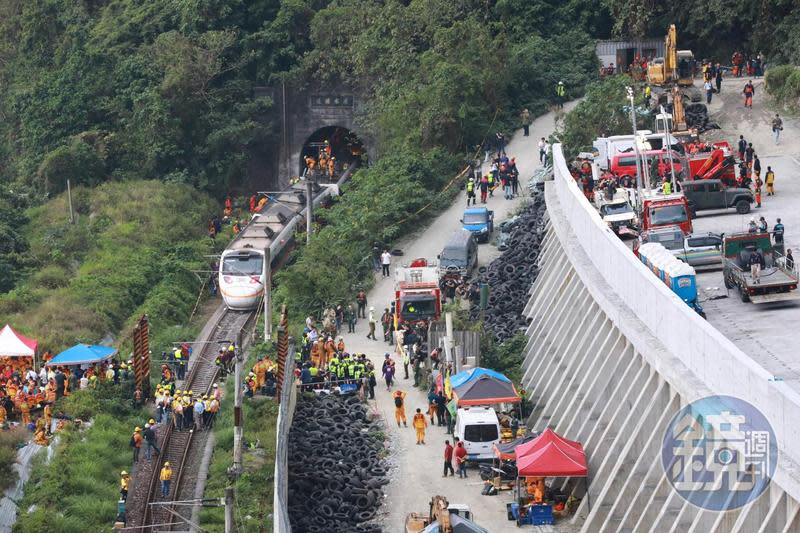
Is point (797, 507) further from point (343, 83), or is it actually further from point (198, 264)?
point (343, 83)

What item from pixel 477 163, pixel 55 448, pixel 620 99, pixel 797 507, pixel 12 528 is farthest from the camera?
pixel 477 163

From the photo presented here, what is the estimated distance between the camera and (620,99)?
65.1 meters

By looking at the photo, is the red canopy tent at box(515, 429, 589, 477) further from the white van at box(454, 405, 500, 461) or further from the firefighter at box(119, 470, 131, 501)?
the firefighter at box(119, 470, 131, 501)

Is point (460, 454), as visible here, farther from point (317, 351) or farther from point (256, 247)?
point (256, 247)

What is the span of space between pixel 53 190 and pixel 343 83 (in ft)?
49.7

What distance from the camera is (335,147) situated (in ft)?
285

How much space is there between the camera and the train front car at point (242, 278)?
61844mm

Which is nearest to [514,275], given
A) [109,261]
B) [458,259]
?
[458,259]

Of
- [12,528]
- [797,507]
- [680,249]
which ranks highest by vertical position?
[680,249]

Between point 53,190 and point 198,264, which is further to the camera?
point 53,190

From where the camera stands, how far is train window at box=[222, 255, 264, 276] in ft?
205

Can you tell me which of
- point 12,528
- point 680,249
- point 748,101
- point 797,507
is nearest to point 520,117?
point 748,101

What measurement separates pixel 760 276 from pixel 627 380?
460 cm

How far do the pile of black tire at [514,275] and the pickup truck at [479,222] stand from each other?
1.19 meters
